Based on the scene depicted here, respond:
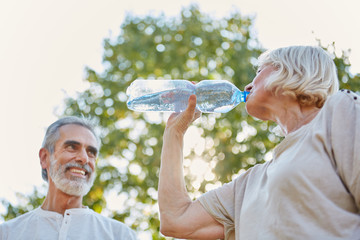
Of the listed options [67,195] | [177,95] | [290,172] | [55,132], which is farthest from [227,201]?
[55,132]

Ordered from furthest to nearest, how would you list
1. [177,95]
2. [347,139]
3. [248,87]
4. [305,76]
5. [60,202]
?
[60,202]
[177,95]
[248,87]
[305,76]
[347,139]

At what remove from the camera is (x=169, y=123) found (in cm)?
265

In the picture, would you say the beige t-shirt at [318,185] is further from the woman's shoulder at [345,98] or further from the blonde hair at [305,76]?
the blonde hair at [305,76]

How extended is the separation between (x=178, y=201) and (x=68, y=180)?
1.61m

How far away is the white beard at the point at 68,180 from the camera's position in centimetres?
377

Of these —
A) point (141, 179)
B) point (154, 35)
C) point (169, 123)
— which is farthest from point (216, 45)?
point (169, 123)

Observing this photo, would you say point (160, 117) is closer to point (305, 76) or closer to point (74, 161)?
point (74, 161)

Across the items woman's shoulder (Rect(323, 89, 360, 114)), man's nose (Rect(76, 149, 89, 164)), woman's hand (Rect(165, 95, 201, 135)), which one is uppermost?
man's nose (Rect(76, 149, 89, 164))

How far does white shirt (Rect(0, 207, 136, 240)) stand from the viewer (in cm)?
344

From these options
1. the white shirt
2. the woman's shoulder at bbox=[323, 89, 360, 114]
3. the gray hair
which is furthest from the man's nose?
the woman's shoulder at bbox=[323, 89, 360, 114]

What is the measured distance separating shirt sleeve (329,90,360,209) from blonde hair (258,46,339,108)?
0.94ft

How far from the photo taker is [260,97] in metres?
2.36

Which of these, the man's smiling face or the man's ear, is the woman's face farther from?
the man's ear

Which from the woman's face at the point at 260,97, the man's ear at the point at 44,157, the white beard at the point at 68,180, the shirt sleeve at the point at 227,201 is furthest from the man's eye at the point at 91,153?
the woman's face at the point at 260,97
